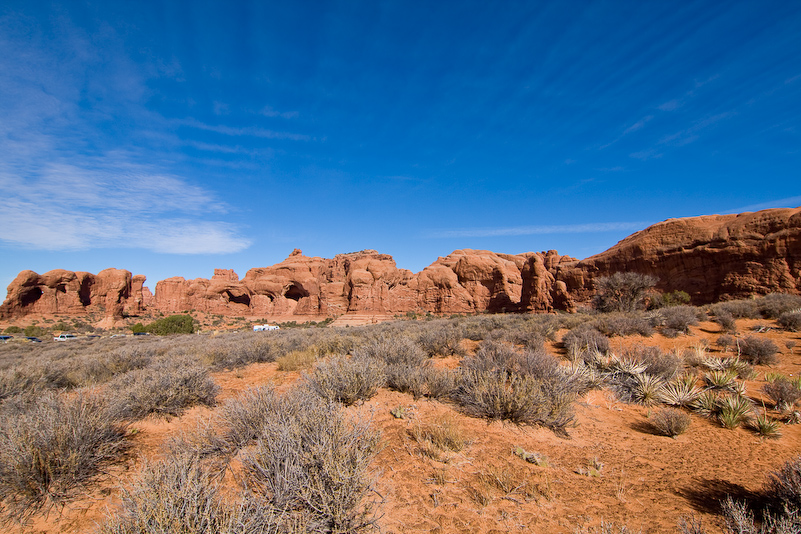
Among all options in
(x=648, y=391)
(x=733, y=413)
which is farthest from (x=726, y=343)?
(x=733, y=413)

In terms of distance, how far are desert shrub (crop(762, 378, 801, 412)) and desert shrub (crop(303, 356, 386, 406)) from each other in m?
6.60

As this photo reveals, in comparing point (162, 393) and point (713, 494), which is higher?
point (162, 393)

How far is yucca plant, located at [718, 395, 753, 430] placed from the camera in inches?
190

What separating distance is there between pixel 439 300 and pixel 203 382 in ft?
128

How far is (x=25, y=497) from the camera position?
2795 millimetres

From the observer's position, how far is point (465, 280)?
43469 mm

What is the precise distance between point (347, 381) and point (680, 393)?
5.98 meters

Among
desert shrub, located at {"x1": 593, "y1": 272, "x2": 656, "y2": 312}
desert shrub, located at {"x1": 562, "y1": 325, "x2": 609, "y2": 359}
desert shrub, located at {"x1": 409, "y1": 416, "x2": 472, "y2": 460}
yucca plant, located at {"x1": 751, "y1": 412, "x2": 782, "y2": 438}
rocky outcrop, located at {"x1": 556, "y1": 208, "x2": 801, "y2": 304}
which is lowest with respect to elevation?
yucca plant, located at {"x1": 751, "y1": 412, "x2": 782, "y2": 438}

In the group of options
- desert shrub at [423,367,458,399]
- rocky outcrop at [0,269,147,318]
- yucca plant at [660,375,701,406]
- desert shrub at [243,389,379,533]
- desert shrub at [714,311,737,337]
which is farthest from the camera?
rocky outcrop at [0,269,147,318]

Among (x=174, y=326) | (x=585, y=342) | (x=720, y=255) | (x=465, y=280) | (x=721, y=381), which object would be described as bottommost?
(x=721, y=381)

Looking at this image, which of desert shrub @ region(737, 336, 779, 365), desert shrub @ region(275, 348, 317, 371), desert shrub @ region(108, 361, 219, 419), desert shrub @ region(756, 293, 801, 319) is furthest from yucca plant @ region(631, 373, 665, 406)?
desert shrub @ region(756, 293, 801, 319)

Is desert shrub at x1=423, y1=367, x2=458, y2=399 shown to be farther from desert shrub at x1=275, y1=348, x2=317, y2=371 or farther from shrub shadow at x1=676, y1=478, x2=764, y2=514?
desert shrub at x1=275, y1=348, x2=317, y2=371

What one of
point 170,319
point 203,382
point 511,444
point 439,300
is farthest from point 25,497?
point 439,300

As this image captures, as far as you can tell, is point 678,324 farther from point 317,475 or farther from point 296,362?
point 317,475
